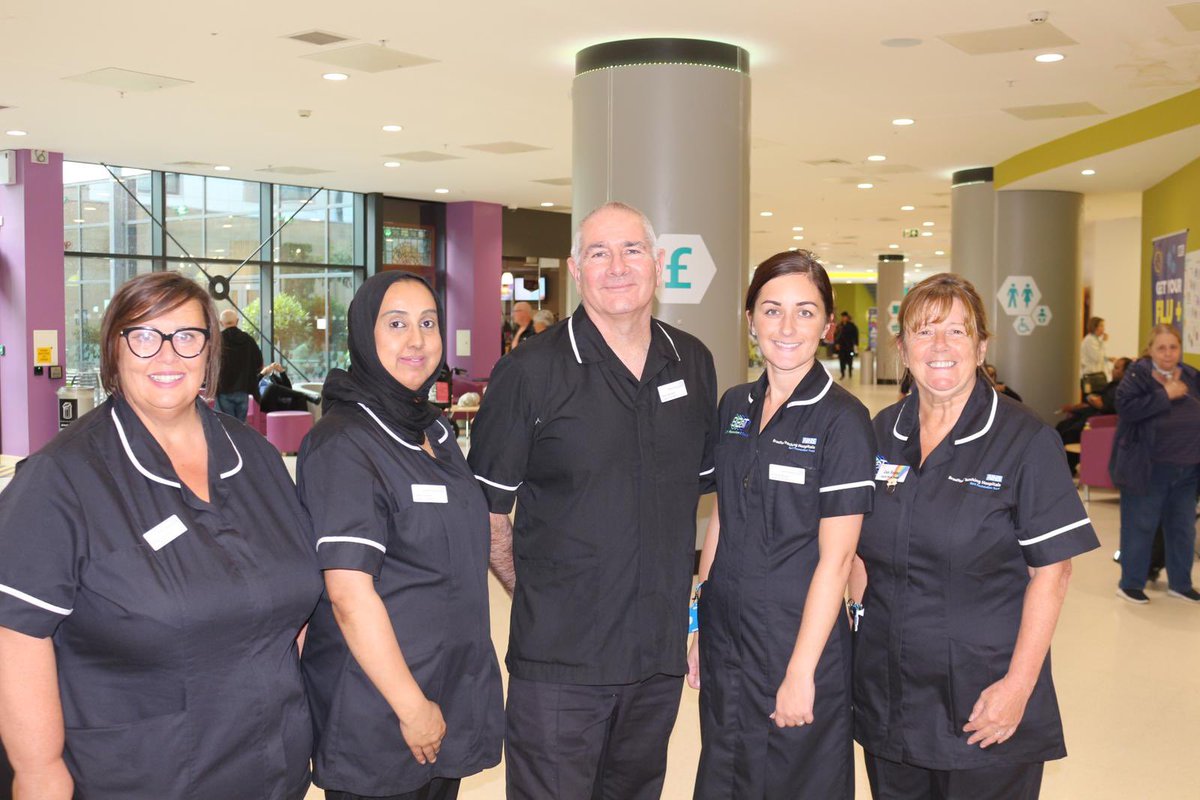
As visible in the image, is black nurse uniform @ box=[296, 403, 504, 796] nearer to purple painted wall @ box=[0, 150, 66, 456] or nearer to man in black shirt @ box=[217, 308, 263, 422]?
man in black shirt @ box=[217, 308, 263, 422]

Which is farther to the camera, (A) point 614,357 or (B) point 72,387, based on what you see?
(B) point 72,387

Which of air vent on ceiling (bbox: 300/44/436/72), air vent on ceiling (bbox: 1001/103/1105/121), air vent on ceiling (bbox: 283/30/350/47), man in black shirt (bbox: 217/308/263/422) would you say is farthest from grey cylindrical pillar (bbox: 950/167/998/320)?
air vent on ceiling (bbox: 283/30/350/47)

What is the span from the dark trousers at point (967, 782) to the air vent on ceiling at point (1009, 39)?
18.9ft

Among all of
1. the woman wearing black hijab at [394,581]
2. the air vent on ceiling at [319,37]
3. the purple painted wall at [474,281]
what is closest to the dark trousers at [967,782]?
the woman wearing black hijab at [394,581]

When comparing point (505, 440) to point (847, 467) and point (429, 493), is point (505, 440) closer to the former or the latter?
point (429, 493)

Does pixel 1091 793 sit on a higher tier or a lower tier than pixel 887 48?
lower

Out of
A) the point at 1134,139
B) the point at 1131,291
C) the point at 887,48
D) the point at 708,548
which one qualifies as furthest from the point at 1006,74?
the point at 1131,291

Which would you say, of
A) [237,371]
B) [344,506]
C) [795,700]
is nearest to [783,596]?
[795,700]

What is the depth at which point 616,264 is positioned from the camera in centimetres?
260

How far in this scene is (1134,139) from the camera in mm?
9945

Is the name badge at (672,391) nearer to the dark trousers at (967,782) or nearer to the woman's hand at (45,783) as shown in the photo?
the dark trousers at (967,782)

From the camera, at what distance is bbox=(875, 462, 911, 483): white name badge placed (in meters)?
2.53

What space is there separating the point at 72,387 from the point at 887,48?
400 inches

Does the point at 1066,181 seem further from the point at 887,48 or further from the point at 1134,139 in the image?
the point at 887,48
